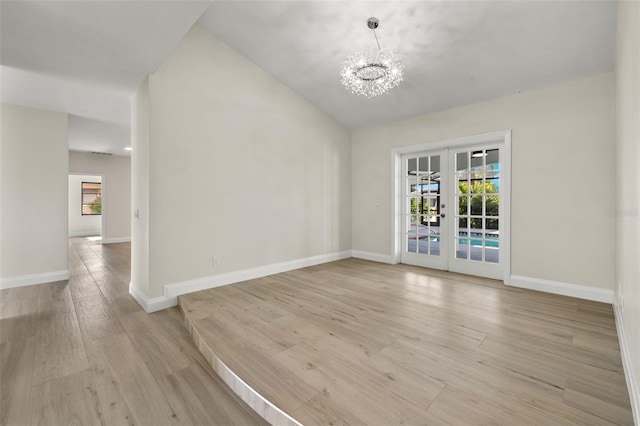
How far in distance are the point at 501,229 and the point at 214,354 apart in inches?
152

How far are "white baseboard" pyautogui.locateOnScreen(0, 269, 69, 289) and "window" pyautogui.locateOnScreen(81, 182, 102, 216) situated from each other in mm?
7891

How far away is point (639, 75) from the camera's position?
1393 millimetres

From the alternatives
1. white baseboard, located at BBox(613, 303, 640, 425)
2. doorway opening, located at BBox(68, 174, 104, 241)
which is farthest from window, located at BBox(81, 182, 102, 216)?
white baseboard, located at BBox(613, 303, 640, 425)

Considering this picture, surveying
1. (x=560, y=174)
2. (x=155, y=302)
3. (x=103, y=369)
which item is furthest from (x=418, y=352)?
(x=560, y=174)

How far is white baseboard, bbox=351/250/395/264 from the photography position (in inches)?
202

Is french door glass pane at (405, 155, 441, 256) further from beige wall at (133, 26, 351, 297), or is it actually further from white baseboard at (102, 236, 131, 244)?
white baseboard at (102, 236, 131, 244)

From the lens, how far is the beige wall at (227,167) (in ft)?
10.5

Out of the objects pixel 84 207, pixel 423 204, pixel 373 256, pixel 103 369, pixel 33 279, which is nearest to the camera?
pixel 103 369

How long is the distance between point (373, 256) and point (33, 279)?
5.33 m

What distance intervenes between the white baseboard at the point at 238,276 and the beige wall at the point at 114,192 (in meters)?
6.76

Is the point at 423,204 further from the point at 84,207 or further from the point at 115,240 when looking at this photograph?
the point at 84,207

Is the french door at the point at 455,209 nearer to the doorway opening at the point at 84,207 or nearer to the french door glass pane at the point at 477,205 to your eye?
the french door glass pane at the point at 477,205

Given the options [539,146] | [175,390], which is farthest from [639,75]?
[175,390]

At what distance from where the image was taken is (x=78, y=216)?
10539 millimetres
